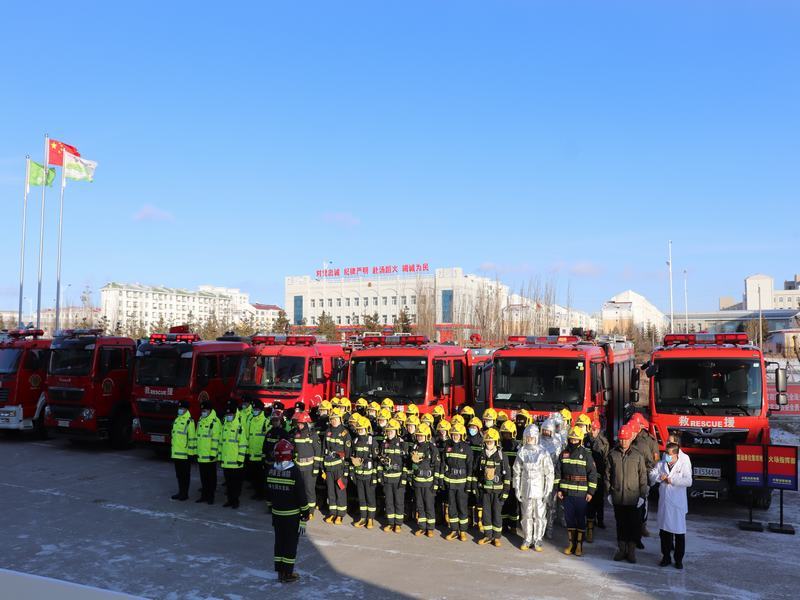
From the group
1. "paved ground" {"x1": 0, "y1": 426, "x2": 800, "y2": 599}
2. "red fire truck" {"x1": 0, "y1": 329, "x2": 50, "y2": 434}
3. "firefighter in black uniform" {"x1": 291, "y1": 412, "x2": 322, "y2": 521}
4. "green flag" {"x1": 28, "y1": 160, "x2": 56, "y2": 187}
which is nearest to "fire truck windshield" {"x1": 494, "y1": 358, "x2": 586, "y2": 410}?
"paved ground" {"x1": 0, "y1": 426, "x2": 800, "y2": 599}

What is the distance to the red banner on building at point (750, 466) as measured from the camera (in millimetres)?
9836

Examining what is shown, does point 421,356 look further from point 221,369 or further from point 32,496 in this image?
point 32,496

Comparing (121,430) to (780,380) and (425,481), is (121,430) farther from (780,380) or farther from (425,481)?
(780,380)

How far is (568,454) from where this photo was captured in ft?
29.6

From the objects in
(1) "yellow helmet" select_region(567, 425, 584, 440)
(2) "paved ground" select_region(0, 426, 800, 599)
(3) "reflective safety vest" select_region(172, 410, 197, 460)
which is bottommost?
(2) "paved ground" select_region(0, 426, 800, 599)

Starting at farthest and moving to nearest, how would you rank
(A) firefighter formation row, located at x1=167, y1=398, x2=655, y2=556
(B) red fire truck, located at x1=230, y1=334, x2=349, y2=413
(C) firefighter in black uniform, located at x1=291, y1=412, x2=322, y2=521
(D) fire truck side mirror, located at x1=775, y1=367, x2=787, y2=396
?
(B) red fire truck, located at x1=230, y1=334, x2=349, y2=413 → (D) fire truck side mirror, located at x1=775, y1=367, x2=787, y2=396 → (C) firefighter in black uniform, located at x1=291, y1=412, x2=322, y2=521 → (A) firefighter formation row, located at x1=167, y1=398, x2=655, y2=556

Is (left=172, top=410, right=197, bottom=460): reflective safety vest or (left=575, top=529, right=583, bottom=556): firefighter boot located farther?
(left=172, top=410, right=197, bottom=460): reflective safety vest

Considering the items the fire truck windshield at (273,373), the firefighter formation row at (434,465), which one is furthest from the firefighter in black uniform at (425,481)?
the fire truck windshield at (273,373)

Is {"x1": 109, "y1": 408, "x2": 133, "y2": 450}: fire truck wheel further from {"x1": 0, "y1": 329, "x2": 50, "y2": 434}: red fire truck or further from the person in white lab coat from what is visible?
the person in white lab coat

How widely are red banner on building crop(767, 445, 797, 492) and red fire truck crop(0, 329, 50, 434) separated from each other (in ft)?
54.1

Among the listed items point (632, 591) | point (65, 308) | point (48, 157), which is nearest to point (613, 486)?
point (632, 591)

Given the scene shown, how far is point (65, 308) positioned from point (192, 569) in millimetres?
63045

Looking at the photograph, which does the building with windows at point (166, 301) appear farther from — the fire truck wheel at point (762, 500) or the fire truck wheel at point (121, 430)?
the fire truck wheel at point (762, 500)

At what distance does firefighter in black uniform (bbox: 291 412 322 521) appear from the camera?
992 centimetres
